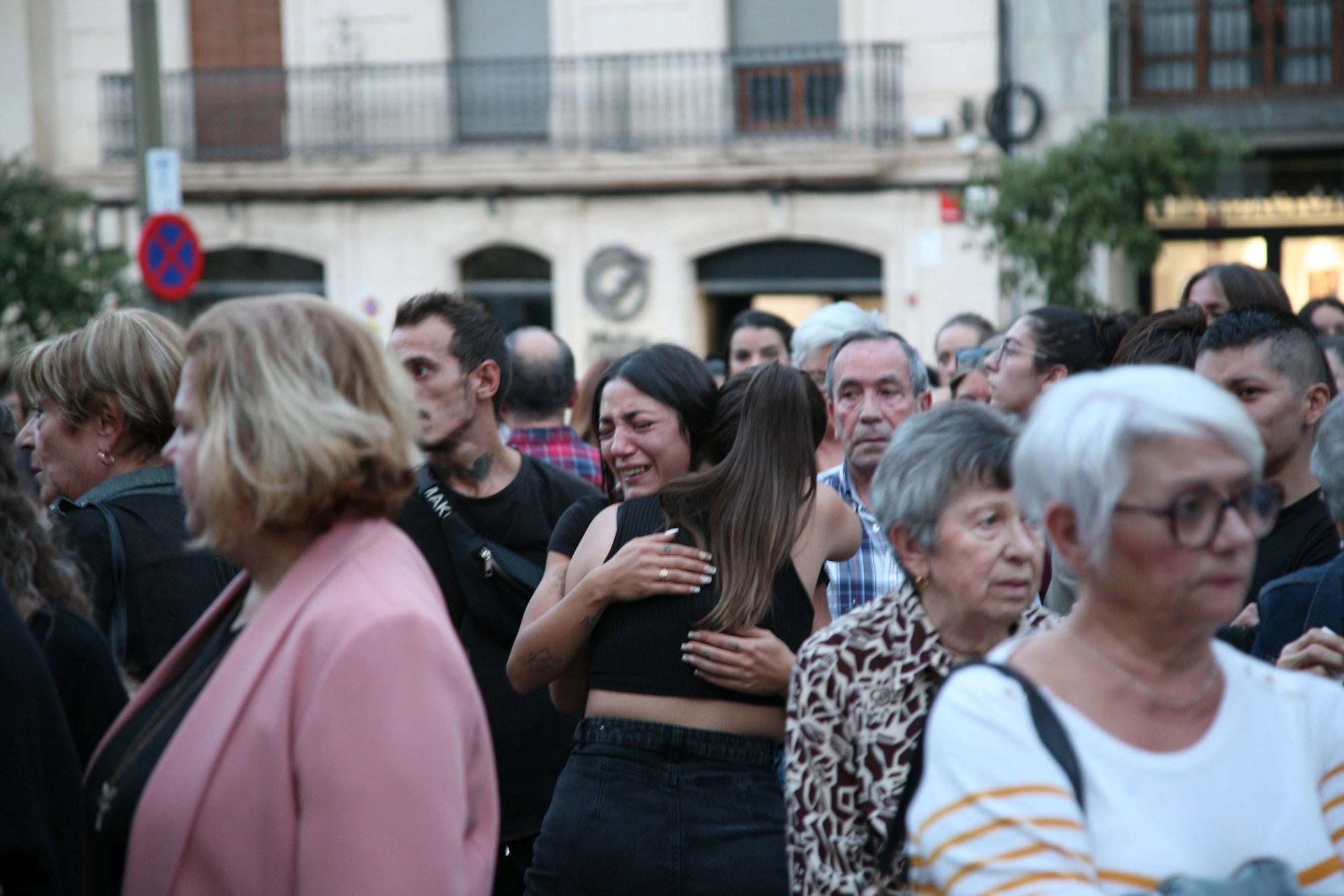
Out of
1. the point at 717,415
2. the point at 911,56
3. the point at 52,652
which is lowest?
the point at 52,652

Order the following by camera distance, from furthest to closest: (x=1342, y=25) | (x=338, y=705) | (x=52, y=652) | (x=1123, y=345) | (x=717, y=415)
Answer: (x=1342, y=25), (x=1123, y=345), (x=717, y=415), (x=52, y=652), (x=338, y=705)

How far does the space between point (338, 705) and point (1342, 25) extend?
16.3 meters

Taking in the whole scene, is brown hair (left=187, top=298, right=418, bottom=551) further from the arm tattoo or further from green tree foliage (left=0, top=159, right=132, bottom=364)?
green tree foliage (left=0, top=159, right=132, bottom=364)

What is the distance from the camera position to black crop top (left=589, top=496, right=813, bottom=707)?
3.21 metres

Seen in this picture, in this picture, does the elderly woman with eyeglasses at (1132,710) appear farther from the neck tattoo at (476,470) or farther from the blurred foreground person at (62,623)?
the neck tattoo at (476,470)

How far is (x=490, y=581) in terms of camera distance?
13.7ft

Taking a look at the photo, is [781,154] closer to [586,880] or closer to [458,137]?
[458,137]

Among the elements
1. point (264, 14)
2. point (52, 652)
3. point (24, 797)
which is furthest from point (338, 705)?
point (264, 14)

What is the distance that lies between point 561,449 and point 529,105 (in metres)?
12.9

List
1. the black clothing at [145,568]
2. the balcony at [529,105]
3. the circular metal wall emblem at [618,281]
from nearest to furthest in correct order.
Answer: the black clothing at [145,568], the balcony at [529,105], the circular metal wall emblem at [618,281]

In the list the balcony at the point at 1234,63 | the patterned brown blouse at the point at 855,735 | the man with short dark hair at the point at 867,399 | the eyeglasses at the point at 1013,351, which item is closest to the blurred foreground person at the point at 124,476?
the patterned brown blouse at the point at 855,735

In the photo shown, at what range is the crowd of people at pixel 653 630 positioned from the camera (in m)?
1.94

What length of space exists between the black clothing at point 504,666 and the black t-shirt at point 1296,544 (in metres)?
1.91

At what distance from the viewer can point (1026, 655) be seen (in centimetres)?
205
